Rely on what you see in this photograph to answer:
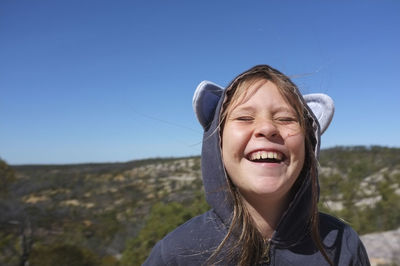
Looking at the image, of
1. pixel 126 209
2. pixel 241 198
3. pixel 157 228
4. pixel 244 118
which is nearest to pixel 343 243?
pixel 241 198

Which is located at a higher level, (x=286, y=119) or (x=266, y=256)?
(x=286, y=119)

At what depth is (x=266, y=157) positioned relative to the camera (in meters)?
1.10

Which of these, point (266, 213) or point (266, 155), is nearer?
point (266, 155)

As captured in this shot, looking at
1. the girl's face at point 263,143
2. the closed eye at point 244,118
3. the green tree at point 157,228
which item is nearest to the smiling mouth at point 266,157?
the girl's face at point 263,143

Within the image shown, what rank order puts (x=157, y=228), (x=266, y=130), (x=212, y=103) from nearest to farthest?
(x=266, y=130)
(x=212, y=103)
(x=157, y=228)

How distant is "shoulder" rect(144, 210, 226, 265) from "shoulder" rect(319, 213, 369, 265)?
1.54 feet

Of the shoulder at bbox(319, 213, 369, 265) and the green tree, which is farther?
the green tree

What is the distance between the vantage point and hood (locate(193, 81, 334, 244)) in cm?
124

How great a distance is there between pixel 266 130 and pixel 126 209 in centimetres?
1136

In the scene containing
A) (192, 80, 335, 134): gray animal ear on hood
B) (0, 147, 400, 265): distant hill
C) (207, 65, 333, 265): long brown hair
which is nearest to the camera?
(207, 65, 333, 265): long brown hair

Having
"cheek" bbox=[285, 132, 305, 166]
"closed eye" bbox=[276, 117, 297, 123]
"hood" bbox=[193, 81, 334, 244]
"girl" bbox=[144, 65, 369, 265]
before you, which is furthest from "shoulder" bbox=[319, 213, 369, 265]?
"closed eye" bbox=[276, 117, 297, 123]

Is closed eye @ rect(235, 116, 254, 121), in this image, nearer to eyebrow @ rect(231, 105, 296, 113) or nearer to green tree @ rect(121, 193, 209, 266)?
eyebrow @ rect(231, 105, 296, 113)

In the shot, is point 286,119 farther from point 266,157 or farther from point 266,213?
point 266,213

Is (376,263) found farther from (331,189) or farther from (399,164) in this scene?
(399,164)
